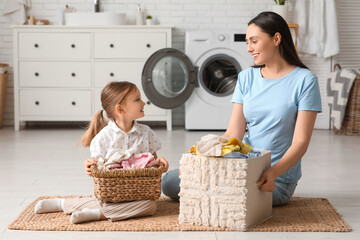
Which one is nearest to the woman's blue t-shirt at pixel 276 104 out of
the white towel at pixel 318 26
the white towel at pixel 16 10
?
the white towel at pixel 318 26

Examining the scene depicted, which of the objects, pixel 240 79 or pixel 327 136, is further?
pixel 327 136

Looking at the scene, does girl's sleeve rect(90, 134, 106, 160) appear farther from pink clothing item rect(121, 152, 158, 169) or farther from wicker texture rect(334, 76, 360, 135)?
wicker texture rect(334, 76, 360, 135)

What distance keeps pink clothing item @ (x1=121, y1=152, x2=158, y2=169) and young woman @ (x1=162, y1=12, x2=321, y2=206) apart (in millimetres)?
236

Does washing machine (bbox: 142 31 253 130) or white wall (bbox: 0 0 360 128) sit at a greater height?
white wall (bbox: 0 0 360 128)

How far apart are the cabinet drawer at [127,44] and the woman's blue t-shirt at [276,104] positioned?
2.62 m

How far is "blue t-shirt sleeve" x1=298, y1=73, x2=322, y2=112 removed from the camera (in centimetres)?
210

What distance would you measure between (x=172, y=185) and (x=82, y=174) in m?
0.78

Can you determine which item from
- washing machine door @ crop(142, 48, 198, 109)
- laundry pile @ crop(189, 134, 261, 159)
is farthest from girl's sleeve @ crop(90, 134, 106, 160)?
washing machine door @ crop(142, 48, 198, 109)

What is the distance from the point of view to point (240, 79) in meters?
2.30

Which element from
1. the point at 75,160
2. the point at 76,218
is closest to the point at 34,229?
the point at 76,218

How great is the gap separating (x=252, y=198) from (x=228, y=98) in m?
2.96

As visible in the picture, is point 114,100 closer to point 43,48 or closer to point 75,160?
point 75,160

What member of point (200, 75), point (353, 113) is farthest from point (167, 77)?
point (353, 113)

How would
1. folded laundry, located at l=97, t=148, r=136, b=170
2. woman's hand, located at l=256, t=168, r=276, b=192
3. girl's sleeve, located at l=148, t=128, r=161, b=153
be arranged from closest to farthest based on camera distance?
woman's hand, located at l=256, t=168, r=276, b=192, folded laundry, located at l=97, t=148, r=136, b=170, girl's sleeve, located at l=148, t=128, r=161, b=153
